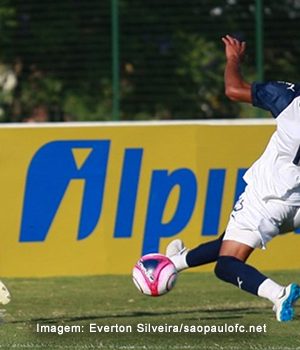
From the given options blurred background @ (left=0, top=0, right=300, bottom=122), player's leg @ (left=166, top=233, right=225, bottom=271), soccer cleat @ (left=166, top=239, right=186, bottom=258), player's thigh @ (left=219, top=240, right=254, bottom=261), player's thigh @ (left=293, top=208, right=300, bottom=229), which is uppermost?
player's thigh @ (left=293, top=208, right=300, bottom=229)

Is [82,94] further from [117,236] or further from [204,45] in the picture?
[117,236]

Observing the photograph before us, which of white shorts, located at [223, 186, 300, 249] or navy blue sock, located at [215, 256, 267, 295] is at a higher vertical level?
white shorts, located at [223, 186, 300, 249]

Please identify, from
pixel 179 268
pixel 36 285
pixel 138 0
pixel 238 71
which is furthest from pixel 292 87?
pixel 138 0

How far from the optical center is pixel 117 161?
13812 mm

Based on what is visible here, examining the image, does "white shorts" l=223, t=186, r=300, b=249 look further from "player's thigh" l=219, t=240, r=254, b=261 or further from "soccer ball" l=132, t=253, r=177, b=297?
"soccer ball" l=132, t=253, r=177, b=297

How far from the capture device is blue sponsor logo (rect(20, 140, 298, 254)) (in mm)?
13672

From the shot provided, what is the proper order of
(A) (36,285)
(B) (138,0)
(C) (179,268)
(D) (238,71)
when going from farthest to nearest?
(B) (138,0)
(A) (36,285)
(C) (179,268)
(D) (238,71)

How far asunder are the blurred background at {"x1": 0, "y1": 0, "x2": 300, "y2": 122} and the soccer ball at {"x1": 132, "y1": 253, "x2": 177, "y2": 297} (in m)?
7.66

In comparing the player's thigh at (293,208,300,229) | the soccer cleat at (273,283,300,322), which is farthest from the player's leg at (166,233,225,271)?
the soccer cleat at (273,283,300,322)

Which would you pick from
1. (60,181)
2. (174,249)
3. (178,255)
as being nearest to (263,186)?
(178,255)

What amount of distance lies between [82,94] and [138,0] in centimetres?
166

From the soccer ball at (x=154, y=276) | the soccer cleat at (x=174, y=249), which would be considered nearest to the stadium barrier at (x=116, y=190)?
the soccer cleat at (x=174, y=249)

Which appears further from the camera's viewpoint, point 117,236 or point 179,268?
point 117,236

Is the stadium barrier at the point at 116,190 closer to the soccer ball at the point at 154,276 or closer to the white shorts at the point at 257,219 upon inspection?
the soccer ball at the point at 154,276
